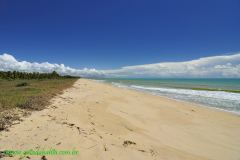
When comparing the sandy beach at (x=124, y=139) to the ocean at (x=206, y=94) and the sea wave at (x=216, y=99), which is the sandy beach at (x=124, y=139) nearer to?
the sea wave at (x=216, y=99)

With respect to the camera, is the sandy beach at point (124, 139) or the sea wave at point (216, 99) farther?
the sea wave at point (216, 99)

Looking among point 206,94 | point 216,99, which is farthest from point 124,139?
point 206,94

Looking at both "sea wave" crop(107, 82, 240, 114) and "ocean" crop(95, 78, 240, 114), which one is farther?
"ocean" crop(95, 78, 240, 114)

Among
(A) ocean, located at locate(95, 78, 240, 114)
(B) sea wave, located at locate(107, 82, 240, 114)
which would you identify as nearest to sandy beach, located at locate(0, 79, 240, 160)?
(B) sea wave, located at locate(107, 82, 240, 114)

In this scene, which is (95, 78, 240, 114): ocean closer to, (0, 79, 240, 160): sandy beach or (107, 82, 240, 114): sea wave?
(107, 82, 240, 114): sea wave

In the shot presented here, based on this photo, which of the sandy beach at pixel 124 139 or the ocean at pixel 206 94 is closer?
the sandy beach at pixel 124 139

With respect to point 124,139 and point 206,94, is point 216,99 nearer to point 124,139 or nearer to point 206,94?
point 206,94

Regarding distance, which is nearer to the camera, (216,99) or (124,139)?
(124,139)

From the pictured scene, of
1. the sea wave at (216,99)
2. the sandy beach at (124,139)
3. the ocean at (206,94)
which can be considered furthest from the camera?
the ocean at (206,94)

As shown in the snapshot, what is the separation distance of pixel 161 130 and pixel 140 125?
1005 mm

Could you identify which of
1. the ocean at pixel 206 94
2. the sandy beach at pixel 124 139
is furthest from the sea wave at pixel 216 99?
the sandy beach at pixel 124 139

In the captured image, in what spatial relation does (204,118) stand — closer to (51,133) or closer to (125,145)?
(125,145)

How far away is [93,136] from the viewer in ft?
18.2

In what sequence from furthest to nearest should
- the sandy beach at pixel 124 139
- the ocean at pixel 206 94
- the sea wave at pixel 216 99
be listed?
the ocean at pixel 206 94
the sea wave at pixel 216 99
the sandy beach at pixel 124 139
